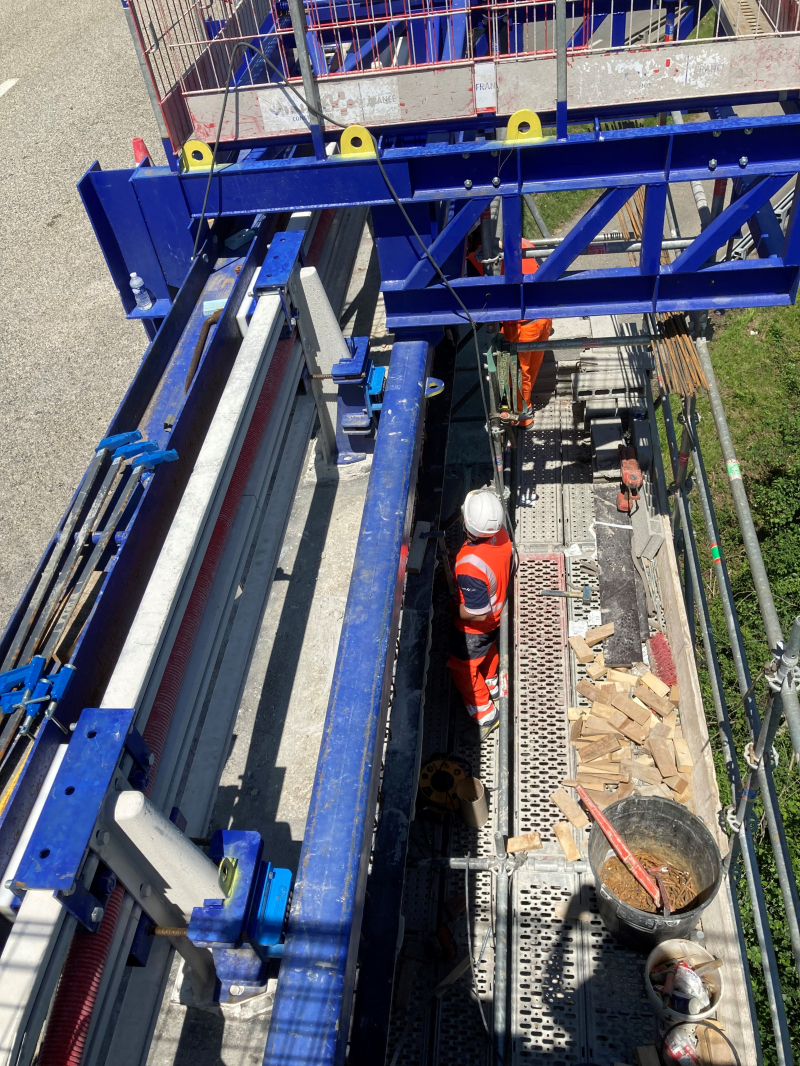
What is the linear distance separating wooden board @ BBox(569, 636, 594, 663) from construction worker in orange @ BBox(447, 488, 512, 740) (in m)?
0.61

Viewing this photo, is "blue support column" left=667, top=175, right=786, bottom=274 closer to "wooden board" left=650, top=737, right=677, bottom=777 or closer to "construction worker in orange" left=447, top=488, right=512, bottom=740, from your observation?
"construction worker in orange" left=447, top=488, right=512, bottom=740

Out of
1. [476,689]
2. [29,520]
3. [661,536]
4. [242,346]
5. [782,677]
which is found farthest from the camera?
[29,520]

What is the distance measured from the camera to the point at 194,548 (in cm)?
338

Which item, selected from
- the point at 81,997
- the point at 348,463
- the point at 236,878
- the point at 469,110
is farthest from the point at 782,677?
the point at 348,463

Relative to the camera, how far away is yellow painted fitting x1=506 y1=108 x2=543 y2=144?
4266 millimetres

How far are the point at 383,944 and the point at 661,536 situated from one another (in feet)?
12.8

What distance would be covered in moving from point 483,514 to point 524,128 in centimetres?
233

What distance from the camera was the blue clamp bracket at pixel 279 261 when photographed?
498cm

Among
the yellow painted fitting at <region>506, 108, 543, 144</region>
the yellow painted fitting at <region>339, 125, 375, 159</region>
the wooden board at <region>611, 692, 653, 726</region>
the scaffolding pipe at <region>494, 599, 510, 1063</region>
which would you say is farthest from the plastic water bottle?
the wooden board at <region>611, 692, 653, 726</region>

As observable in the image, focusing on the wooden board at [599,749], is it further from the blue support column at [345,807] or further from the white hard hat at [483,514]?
the blue support column at [345,807]

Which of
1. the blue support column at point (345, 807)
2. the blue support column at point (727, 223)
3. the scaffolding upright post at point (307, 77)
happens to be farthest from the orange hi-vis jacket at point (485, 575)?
Result: the scaffolding upright post at point (307, 77)

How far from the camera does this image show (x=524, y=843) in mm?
5109

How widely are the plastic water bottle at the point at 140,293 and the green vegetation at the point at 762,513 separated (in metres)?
5.76

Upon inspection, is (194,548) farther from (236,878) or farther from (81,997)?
(81,997)
